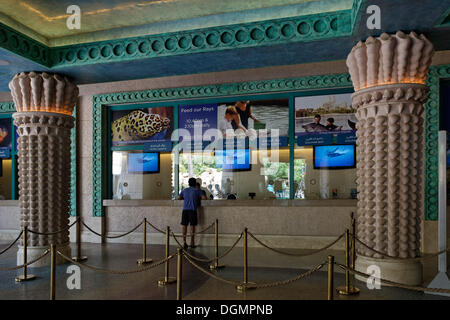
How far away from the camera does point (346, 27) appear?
20.2 ft

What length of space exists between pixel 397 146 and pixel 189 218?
5.11m

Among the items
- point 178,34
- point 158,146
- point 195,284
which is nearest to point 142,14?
point 178,34

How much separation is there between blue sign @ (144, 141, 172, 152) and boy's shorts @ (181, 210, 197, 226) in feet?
6.39

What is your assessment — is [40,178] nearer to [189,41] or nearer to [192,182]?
[192,182]

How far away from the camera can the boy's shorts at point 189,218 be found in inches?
355

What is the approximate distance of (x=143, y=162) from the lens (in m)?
10.7

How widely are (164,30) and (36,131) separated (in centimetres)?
338

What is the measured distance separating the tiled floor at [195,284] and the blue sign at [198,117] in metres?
3.48

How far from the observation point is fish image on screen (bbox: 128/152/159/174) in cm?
1060

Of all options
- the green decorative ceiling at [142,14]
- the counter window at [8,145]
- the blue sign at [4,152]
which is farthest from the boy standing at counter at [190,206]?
the blue sign at [4,152]

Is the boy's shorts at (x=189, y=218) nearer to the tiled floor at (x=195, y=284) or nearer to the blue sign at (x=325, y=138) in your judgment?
the tiled floor at (x=195, y=284)

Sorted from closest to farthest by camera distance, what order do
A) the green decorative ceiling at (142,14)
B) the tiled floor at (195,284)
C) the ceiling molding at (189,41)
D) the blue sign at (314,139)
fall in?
the tiled floor at (195,284) → the ceiling molding at (189,41) → the green decorative ceiling at (142,14) → the blue sign at (314,139)

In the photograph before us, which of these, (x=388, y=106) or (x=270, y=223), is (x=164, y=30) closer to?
(x=388, y=106)

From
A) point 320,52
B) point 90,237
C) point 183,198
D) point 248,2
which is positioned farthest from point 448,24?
point 90,237
